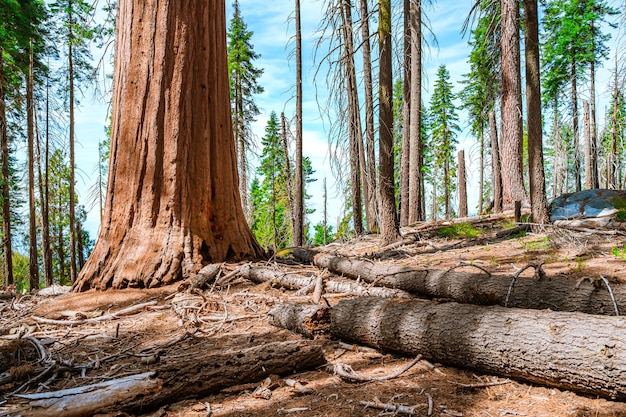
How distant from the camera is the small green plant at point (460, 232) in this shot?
8.91 metres

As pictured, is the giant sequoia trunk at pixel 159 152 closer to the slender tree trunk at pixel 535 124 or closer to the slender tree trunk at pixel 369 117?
the slender tree trunk at pixel 369 117

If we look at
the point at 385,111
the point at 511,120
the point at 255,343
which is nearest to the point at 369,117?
the point at 385,111

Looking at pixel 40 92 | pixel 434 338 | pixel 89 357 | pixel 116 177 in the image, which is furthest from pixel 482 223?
pixel 40 92

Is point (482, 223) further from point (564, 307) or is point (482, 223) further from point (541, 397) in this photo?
point (541, 397)

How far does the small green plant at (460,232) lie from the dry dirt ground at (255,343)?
78.0 inches

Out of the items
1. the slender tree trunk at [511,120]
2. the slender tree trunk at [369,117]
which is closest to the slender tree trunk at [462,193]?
the slender tree trunk at [511,120]

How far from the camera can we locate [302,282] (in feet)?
16.6

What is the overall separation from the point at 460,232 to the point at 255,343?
704cm

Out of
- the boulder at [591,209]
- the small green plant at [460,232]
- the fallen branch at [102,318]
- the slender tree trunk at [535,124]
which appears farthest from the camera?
the small green plant at [460,232]

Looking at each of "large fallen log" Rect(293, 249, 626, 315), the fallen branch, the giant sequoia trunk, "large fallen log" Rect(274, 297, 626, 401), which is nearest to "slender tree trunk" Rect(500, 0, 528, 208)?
"large fallen log" Rect(293, 249, 626, 315)

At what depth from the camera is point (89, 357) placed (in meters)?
3.50

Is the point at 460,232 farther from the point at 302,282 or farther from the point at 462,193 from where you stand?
the point at 462,193

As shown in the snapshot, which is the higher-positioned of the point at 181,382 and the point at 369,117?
the point at 369,117

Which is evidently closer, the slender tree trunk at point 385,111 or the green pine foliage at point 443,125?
the slender tree trunk at point 385,111
